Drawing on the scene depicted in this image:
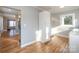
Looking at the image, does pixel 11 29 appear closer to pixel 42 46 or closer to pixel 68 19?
pixel 42 46

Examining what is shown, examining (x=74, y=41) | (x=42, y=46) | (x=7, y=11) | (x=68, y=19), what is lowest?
(x=42, y=46)

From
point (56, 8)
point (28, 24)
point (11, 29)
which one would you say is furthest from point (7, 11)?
point (56, 8)

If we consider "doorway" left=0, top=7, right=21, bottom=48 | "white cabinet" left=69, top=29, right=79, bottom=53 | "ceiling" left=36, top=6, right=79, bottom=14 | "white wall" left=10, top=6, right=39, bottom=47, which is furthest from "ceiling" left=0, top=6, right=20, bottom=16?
"white cabinet" left=69, top=29, right=79, bottom=53

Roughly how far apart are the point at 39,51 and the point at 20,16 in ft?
2.74

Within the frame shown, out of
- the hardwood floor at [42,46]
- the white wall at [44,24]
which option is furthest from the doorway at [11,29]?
the white wall at [44,24]

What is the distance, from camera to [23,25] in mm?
2148

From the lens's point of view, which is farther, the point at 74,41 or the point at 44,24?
the point at 44,24

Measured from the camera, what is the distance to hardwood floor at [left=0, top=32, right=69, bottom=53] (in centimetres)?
212

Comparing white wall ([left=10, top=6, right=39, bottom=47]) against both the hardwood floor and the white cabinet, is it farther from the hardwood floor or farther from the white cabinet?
the white cabinet

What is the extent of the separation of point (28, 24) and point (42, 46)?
1.83ft

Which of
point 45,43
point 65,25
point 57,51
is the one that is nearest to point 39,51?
point 45,43

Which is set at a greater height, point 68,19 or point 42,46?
point 68,19

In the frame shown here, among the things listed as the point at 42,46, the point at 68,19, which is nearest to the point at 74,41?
the point at 68,19

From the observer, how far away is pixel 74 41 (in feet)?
7.00
